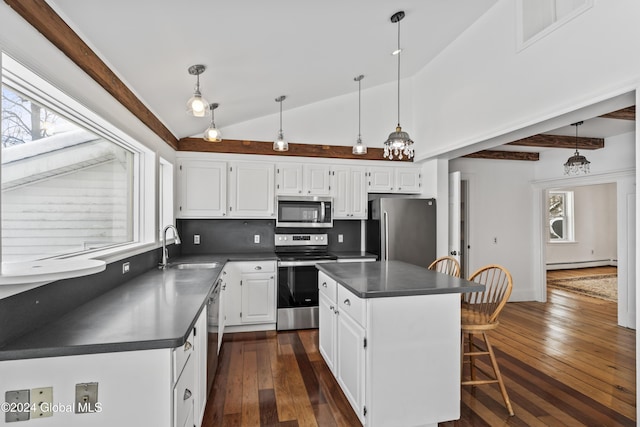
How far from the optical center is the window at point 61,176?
1562mm

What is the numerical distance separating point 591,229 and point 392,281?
9140 mm

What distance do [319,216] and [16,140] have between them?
123 inches

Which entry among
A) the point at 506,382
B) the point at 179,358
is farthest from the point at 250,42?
the point at 506,382

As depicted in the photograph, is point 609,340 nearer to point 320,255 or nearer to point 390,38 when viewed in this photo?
point 320,255

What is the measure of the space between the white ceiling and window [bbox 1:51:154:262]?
0.38 metres

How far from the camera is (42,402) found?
1.22 metres

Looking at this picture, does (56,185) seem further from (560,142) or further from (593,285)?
(593,285)

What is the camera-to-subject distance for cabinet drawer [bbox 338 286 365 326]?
6.93ft

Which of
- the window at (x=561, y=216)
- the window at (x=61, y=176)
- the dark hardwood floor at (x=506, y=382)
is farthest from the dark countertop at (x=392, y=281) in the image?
the window at (x=561, y=216)

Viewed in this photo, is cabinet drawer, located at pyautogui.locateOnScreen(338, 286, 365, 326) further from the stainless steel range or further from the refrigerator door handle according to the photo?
the refrigerator door handle

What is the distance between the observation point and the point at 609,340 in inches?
147

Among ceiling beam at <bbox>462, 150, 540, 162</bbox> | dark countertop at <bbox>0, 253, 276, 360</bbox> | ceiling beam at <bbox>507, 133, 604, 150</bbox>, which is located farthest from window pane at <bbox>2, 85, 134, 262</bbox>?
ceiling beam at <bbox>462, 150, 540, 162</bbox>

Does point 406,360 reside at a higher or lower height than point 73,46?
lower

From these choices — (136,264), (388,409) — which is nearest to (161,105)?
(136,264)
